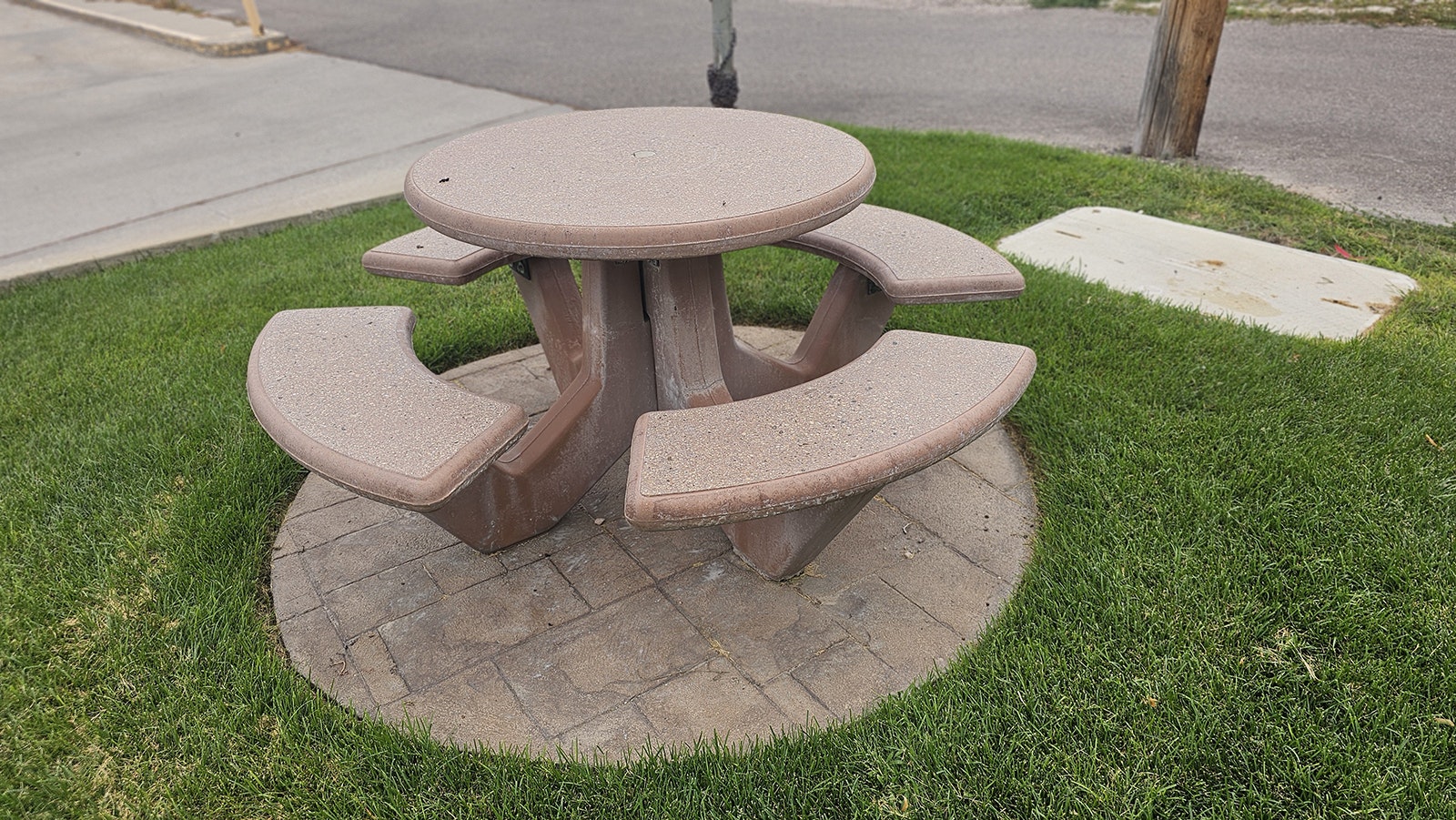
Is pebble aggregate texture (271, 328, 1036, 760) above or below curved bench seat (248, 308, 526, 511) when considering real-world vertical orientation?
below

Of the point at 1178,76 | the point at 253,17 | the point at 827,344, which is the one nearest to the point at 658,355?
the point at 827,344

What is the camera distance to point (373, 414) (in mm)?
2170

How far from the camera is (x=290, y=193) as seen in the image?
6059 mm

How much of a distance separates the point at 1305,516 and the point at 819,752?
157 cm

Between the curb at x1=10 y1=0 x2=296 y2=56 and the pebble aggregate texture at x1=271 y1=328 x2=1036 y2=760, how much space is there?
10172mm

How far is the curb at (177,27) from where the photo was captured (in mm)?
10914

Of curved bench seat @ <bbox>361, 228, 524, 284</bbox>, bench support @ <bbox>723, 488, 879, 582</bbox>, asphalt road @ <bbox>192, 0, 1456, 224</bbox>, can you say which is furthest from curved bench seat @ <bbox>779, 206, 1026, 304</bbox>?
asphalt road @ <bbox>192, 0, 1456, 224</bbox>

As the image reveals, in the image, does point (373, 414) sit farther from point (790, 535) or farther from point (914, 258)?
point (914, 258)

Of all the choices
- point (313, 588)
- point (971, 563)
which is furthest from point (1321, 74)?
point (313, 588)

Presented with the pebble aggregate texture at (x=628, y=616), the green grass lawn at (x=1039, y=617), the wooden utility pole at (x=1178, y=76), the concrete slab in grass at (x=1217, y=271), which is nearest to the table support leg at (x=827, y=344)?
the pebble aggregate texture at (x=628, y=616)

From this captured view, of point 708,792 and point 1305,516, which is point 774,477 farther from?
point 1305,516

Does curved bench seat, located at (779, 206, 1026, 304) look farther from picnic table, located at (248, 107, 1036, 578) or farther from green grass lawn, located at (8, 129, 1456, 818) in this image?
green grass lawn, located at (8, 129, 1456, 818)

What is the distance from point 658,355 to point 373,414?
89 cm

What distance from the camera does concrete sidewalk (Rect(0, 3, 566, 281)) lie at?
18.4 feet
